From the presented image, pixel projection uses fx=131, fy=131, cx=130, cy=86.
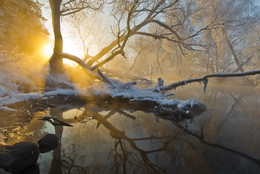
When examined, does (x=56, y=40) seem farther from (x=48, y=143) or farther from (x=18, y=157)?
(x=18, y=157)

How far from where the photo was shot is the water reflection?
6.11 feet

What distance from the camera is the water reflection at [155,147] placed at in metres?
1.86

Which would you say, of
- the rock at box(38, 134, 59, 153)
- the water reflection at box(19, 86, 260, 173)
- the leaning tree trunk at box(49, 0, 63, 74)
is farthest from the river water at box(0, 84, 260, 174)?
the leaning tree trunk at box(49, 0, 63, 74)

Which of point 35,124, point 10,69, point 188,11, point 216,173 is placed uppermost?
point 188,11

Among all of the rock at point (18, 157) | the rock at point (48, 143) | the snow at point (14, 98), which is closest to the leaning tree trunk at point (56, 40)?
the snow at point (14, 98)

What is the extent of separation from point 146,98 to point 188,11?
793 centimetres

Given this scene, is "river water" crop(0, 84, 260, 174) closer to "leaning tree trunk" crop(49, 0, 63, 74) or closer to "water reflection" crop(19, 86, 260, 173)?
"water reflection" crop(19, 86, 260, 173)

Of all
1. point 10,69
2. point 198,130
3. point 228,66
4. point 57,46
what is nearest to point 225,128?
point 198,130

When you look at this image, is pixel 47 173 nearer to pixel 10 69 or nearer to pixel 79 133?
pixel 79 133

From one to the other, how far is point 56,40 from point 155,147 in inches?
301

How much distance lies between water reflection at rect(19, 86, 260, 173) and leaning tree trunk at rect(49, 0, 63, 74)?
511 centimetres

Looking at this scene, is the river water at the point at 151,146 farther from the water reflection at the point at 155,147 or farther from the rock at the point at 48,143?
the rock at the point at 48,143

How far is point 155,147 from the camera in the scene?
7.83 ft

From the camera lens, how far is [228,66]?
1928cm
